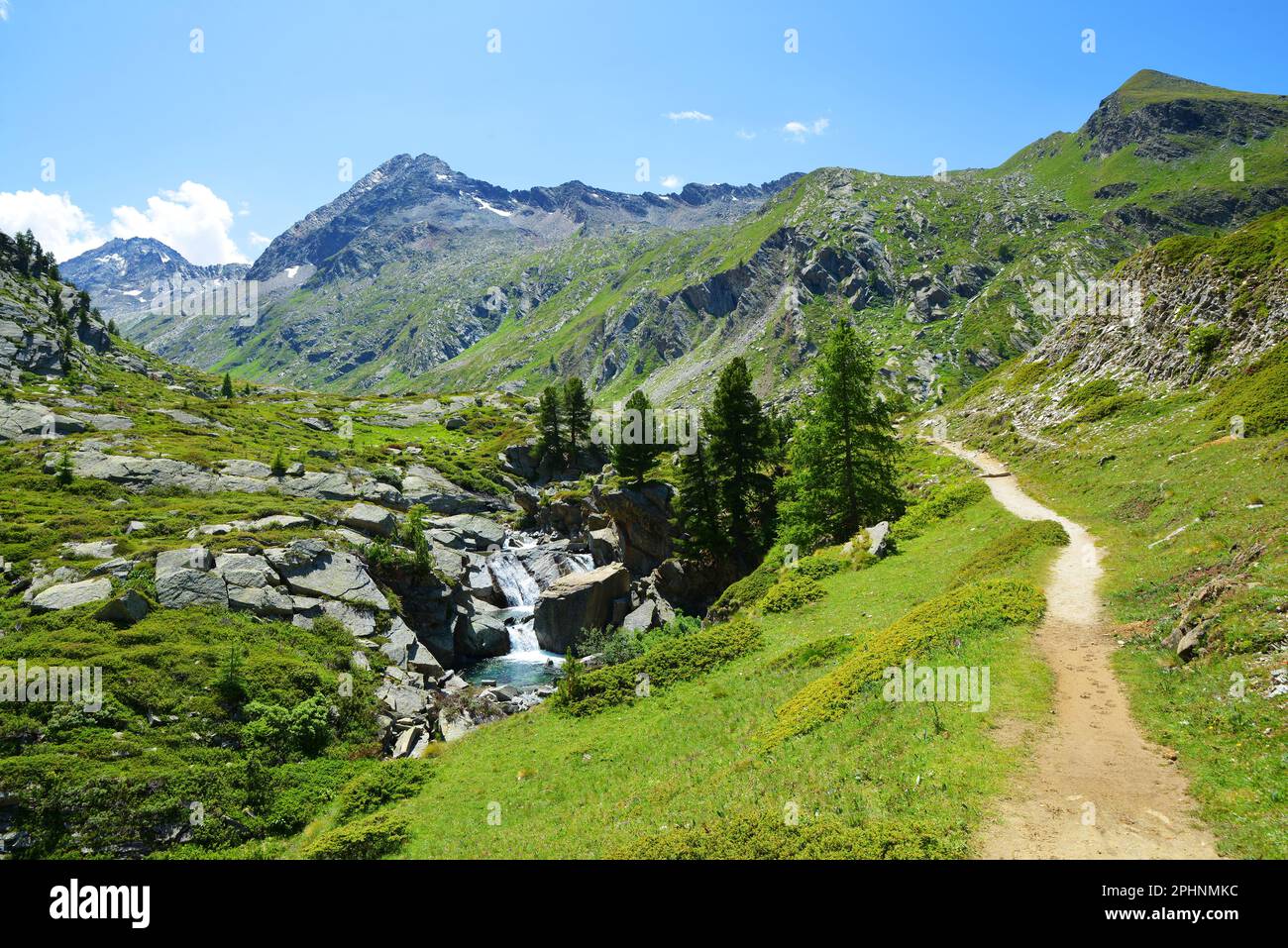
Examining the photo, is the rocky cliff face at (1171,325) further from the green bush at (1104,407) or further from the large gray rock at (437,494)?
the large gray rock at (437,494)

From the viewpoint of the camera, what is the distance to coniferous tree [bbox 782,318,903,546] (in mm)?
42562

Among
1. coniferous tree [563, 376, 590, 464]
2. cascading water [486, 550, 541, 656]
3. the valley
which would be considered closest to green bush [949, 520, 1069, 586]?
the valley

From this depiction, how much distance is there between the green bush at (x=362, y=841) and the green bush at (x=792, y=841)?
28.7 ft

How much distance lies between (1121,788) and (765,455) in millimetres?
42462

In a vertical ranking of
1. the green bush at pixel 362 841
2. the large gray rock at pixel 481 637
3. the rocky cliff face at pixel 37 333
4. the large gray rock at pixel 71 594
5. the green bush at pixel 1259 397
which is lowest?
the large gray rock at pixel 481 637

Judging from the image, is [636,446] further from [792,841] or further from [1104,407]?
[792,841]

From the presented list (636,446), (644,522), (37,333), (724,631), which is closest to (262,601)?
(724,631)

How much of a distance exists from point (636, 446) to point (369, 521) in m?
25.2

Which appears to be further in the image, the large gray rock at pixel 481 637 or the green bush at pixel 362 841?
the large gray rock at pixel 481 637

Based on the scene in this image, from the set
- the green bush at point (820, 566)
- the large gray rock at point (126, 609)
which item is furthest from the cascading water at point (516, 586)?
the large gray rock at point (126, 609)

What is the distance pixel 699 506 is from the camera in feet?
175

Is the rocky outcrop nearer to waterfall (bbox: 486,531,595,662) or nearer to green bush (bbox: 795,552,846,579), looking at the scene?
waterfall (bbox: 486,531,595,662)

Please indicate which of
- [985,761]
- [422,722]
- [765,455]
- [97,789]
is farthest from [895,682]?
[765,455]

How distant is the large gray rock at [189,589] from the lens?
3167cm
